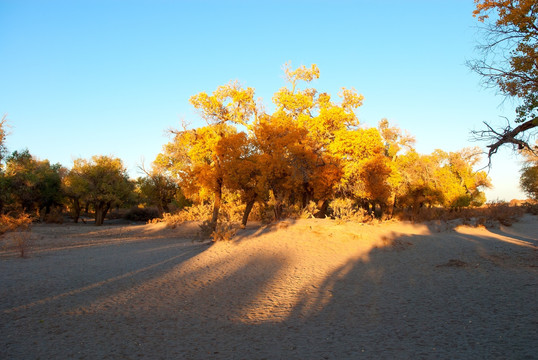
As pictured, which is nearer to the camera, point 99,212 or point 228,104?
point 228,104

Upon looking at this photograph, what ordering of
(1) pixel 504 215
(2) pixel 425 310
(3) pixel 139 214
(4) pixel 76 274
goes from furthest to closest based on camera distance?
1. (3) pixel 139 214
2. (1) pixel 504 215
3. (4) pixel 76 274
4. (2) pixel 425 310

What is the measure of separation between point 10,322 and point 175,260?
19.2 ft

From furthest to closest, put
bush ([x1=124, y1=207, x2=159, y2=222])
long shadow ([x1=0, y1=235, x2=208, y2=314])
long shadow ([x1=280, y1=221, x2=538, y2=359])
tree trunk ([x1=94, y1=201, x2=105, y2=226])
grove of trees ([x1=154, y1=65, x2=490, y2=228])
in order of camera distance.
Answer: bush ([x1=124, y1=207, x2=159, y2=222])
tree trunk ([x1=94, y1=201, x2=105, y2=226])
grove of trees ([x1=154, y1=65, x2=490, y2=228])
long shadow ([x1=0, y1=235, x2=208, y2=314])
long shadow ([x1=280, y1=221, x2=538, y2=359])

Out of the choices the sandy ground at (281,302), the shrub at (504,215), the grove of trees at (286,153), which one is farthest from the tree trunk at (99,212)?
the shrub at (504,215)

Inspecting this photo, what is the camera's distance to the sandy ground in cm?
471

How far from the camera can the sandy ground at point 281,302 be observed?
4706mm

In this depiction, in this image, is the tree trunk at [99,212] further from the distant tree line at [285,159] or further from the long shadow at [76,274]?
the long shadow at [76,274]

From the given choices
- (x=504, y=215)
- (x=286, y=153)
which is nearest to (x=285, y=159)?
(x=286, y=153)

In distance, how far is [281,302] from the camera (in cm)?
708

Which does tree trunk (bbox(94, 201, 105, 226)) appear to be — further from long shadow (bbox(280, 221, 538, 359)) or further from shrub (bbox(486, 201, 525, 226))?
shrub (bbox(486, 201, 525, 226))

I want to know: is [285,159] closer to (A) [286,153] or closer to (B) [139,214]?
(A) [286,153]

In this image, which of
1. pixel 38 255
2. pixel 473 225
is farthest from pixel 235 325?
A: pixel 473 225

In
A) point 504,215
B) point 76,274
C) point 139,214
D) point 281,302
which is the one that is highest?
point 504,215

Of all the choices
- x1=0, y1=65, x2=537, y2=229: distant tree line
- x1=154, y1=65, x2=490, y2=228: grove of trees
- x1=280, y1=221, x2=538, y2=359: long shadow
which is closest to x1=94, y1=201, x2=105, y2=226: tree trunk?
x1=0, y1=65, x2=537, y2=229: distant tree line
